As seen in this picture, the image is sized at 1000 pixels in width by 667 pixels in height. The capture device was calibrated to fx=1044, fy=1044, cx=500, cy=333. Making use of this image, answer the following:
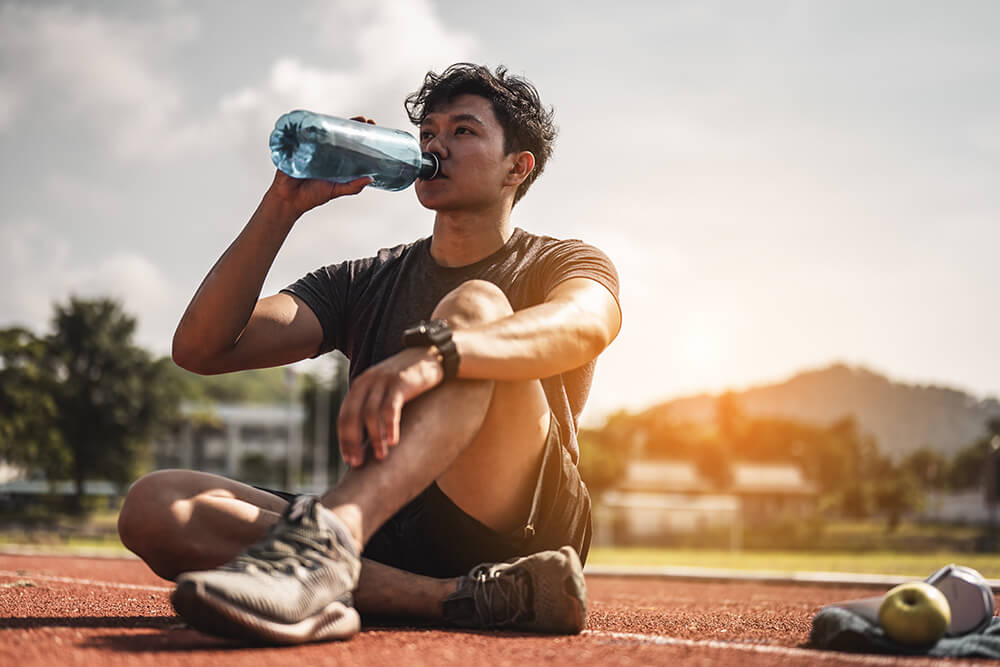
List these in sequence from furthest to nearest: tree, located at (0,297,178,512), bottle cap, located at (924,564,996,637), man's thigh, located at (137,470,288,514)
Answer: tree, located at (0,297,178,512) < bottle cap, located at (924,564,996,637) < man's thigh, located at (137,470,288,514)

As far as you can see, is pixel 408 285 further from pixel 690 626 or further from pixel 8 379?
pixel 8 379

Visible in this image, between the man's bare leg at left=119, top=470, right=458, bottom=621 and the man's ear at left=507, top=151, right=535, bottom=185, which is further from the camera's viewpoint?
the man's ear at left=507, top=151, right=535, bottom=185

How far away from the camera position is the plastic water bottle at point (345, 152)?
10.5 ft

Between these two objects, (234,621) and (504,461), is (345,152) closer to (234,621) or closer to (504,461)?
(504,461)

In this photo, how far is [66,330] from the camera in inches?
1770

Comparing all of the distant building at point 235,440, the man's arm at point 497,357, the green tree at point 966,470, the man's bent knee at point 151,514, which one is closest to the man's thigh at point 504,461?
the man's arm at point 497,357

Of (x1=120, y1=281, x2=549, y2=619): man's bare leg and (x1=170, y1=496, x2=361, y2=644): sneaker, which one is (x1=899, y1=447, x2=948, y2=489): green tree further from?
(x1=170, y1=496, x2=361, y2=644): sneaker

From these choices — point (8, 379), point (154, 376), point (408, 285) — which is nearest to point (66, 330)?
point (154, 376)

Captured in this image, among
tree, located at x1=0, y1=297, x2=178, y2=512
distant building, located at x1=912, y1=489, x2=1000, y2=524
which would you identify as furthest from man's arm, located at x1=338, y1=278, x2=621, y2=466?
distant building, located at x1=912, y1=489, x2=1000, y2=524

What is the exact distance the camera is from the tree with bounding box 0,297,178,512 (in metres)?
42.0

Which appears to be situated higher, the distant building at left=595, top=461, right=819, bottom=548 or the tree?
the tree

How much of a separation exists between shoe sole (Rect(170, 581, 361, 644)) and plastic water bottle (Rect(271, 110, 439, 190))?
4.76ft

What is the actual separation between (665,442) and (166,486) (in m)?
122

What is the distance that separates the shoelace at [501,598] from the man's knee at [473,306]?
0.73 meters
